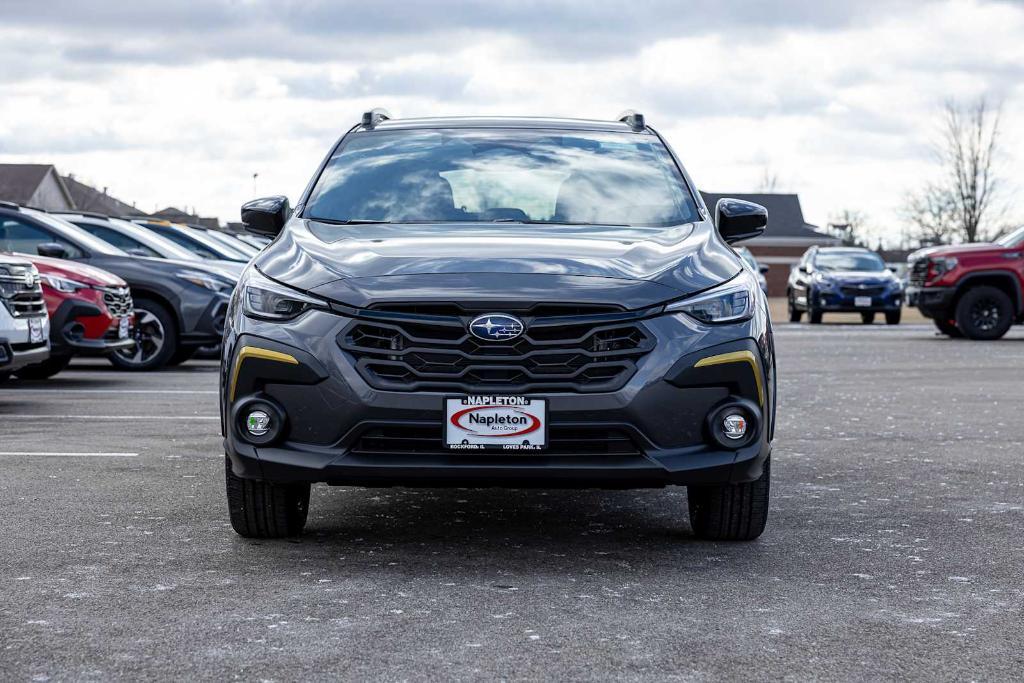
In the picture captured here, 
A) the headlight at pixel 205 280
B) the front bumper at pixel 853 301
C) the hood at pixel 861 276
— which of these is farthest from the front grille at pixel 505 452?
the hood at pixel 861 276

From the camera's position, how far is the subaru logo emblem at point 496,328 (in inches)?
199

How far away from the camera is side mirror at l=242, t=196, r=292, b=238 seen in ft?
21.0

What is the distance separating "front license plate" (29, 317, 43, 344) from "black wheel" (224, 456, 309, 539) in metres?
5.70

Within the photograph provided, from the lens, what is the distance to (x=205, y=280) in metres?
15.0

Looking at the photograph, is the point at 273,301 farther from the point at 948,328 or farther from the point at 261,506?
the point at 948,328

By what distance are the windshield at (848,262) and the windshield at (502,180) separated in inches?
983

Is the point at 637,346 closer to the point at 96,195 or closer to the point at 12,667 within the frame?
the point at 12,667

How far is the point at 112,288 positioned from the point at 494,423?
8.69 meters

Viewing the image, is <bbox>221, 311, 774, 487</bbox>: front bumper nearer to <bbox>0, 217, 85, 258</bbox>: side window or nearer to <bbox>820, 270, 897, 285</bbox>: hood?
<bbox>0, 217, 85, 258</bbox>: side window

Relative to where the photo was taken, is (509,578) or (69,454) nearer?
(509,578)

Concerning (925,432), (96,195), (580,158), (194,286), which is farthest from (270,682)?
(96,195)

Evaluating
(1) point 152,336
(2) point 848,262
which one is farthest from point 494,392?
(2) point 848,262

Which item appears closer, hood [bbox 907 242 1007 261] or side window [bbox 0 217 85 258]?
side window [bbox 0 217 85 258]

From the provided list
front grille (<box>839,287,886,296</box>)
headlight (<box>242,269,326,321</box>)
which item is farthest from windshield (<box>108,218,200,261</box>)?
front grille (<box>839,287,886,296</box>)
